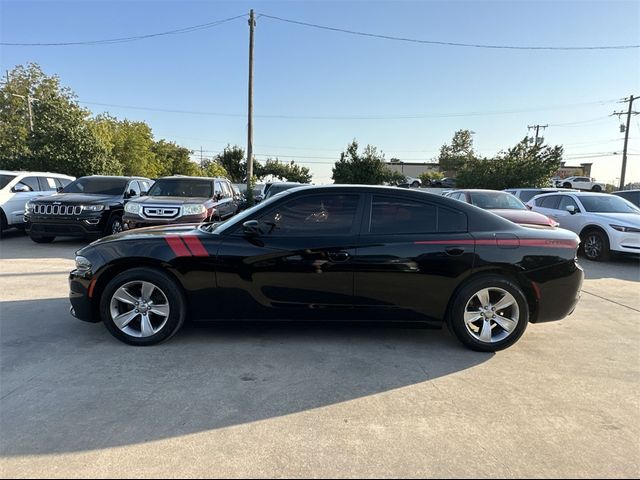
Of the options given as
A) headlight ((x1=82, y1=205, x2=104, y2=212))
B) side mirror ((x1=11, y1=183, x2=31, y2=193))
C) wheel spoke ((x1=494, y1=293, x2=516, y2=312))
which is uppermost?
side mirror ((x1=11, y1=183, x2=31, y2=193))

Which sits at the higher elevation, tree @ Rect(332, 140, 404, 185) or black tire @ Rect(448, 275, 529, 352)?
tree @ Rect(332, 140, 404, 185)

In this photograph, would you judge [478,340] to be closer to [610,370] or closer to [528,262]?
[528,262]

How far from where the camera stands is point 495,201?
994 centimetres

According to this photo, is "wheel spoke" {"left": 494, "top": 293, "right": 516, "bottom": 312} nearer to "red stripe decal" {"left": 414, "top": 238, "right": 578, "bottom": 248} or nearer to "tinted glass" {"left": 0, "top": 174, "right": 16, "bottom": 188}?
"red stripe decal" {"left": 414, "top": 238, "right": 578, "bottom": 248}

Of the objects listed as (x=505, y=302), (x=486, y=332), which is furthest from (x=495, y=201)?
(x=486, y=332)

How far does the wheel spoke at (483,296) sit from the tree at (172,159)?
45834mm

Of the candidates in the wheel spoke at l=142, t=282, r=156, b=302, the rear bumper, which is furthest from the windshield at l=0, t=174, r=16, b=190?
the rear bumper

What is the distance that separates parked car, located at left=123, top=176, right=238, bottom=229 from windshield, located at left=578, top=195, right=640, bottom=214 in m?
9.22

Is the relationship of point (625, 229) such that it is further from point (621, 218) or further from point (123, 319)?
point (123, 319)

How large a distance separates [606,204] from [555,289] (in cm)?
804

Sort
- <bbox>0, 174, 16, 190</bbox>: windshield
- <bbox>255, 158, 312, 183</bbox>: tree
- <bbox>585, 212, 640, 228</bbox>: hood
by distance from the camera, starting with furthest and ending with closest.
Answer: <bbox>255, 158, 312, 183</bbox>: tree < <bbox>0, 174, 16, 190</bbox>: windshield < <bbox>585, 212, 640, 228</bbox>: hood

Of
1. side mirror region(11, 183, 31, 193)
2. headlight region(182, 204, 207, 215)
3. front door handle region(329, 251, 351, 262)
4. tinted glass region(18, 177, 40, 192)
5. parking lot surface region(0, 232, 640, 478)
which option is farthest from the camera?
tinted glass region(18, 177, 40, 192)

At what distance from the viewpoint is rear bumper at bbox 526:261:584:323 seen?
405 cm

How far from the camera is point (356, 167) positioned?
3625 centimetres
